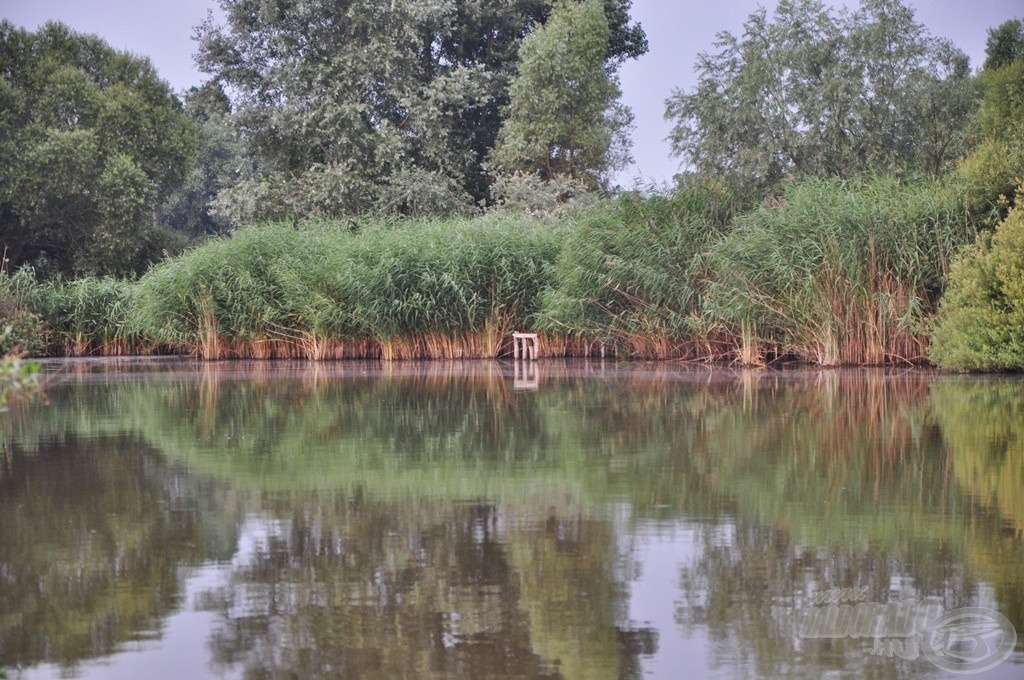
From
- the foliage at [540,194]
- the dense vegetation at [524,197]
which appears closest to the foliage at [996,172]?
the dense vegetation at [524,197]

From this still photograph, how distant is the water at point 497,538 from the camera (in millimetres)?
3865

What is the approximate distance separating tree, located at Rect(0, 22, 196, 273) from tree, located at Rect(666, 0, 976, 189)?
13445 millimetres

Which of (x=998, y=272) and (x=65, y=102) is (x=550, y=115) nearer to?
(x=65, y=102)

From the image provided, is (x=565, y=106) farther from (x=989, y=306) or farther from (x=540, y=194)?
(x=989, y=306)

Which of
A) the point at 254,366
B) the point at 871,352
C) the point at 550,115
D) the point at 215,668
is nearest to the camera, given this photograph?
the point at 215,668

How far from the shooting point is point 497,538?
5340 millimetres

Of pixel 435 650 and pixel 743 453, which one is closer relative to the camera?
pixel 435 650

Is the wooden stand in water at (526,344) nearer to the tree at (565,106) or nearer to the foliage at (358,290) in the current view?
the foliage at (358,290)

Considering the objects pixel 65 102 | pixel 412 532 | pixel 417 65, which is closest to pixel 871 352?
pixel 412 532

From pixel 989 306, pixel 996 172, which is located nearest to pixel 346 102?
pixel 996 172

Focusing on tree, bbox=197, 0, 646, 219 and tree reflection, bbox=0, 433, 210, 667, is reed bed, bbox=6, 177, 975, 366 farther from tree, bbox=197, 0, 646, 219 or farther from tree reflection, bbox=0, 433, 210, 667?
tree reflection, bbox=0, 433, 210, 667

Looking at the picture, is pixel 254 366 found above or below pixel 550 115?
below

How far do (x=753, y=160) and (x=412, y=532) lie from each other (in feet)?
61.0

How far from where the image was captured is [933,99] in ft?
75.6
